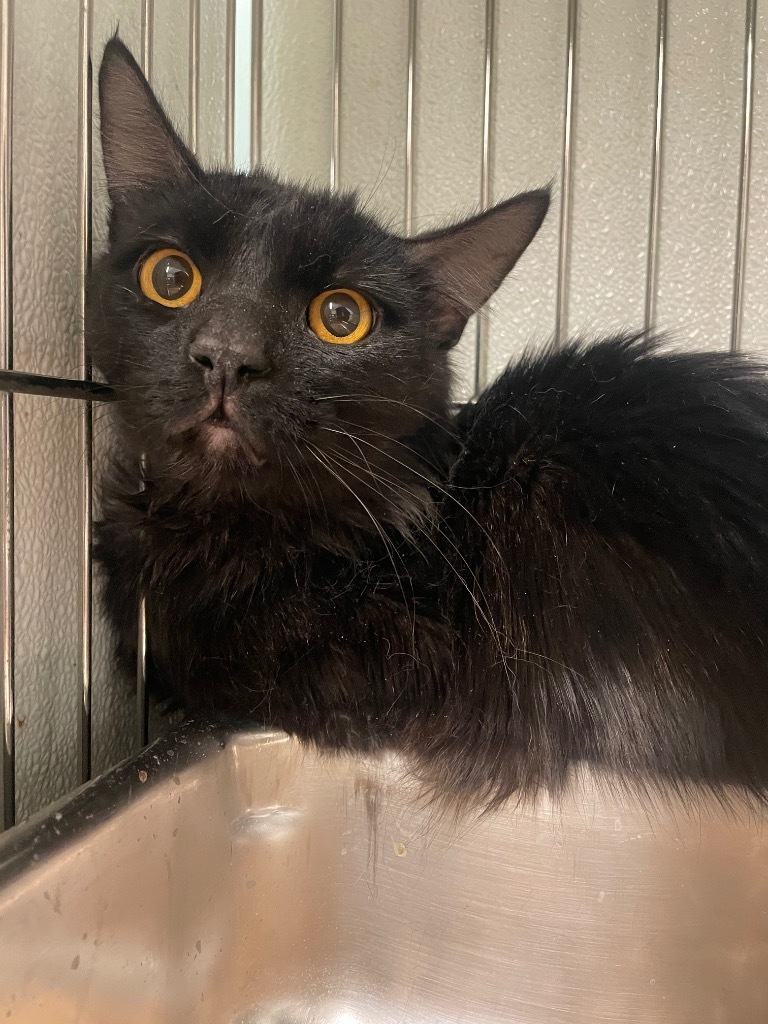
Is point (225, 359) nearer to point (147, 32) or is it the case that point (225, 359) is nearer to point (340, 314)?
point (340, 314)

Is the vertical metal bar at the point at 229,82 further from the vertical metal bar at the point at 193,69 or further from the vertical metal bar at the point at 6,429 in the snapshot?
the vertical metal bar at the point at 6,429

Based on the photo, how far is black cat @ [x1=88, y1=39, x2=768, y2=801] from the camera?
2.03ft

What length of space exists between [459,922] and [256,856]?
0.69 feet

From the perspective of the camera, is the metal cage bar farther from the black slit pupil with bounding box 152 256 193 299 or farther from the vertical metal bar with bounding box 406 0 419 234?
the black slit pupil with bounding box 152 256 193 299

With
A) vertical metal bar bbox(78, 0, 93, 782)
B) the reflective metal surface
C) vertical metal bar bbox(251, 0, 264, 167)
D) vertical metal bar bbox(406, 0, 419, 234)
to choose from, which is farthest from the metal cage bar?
the reflective metal surface

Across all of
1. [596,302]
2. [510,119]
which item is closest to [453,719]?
[596,302]

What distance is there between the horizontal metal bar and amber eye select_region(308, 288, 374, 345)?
22cm

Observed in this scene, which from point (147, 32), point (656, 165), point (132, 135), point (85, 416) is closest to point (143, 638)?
point (85, 416)

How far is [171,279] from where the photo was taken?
0.66 m

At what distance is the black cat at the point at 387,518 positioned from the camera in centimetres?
62

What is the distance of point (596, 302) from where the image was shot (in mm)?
1226

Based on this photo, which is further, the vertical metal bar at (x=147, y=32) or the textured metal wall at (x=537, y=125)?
the textured metal wall at (x=537, y=125)

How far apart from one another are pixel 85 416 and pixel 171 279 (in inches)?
7.4

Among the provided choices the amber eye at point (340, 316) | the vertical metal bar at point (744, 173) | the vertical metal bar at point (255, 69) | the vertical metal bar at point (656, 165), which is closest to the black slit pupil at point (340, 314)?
the amber eye at point (340, 316)
